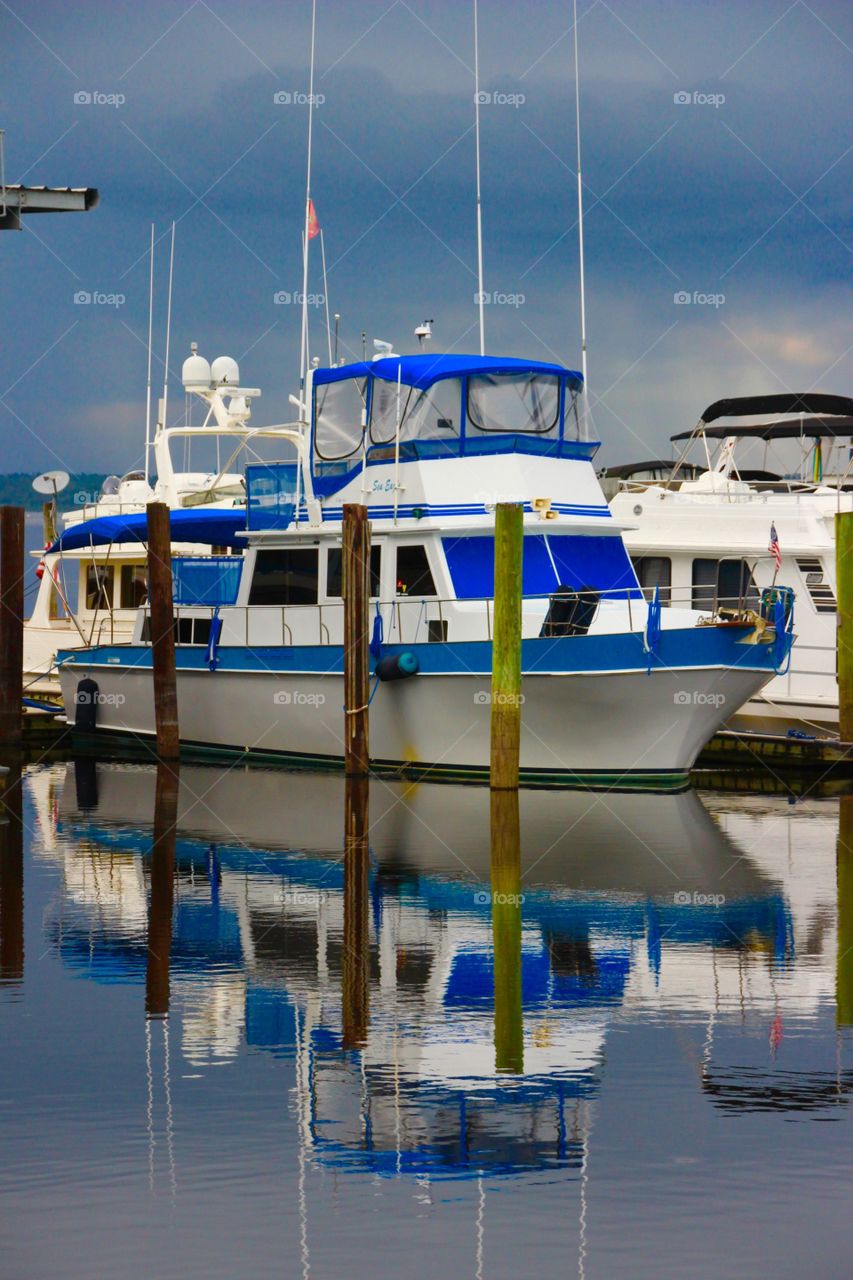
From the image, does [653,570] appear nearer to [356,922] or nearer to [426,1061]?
[356,922]

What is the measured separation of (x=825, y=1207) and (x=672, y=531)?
68.9 feet

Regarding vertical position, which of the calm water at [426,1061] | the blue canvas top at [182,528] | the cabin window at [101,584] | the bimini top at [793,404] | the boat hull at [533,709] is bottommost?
the calm water at [426,1061]

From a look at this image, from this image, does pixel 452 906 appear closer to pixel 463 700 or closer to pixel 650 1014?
pixel 650 1014

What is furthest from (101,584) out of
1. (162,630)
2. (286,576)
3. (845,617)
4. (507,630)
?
(845,617)

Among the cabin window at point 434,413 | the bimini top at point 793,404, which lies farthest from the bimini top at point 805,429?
the cabin window at point 434,413

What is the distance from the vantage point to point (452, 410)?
76.4ft

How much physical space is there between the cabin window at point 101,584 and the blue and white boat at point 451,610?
563 cm

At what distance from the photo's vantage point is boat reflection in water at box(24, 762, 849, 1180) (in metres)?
8.76

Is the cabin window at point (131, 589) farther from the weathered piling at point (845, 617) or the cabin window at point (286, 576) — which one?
the weathered piling at point (845, 617)

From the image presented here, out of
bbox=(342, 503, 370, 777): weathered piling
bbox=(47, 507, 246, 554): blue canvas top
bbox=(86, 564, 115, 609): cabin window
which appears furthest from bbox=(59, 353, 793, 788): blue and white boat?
bbox=(86, 564, 115, 609): cabin window

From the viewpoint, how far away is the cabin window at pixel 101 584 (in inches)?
1262

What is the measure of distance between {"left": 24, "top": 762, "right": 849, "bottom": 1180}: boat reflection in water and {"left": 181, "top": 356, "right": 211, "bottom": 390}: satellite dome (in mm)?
13954

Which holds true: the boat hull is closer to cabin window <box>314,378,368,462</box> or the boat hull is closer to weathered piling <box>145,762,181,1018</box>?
weathered piling <box>145,762,181,1018</box>

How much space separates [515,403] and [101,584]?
11.5m
